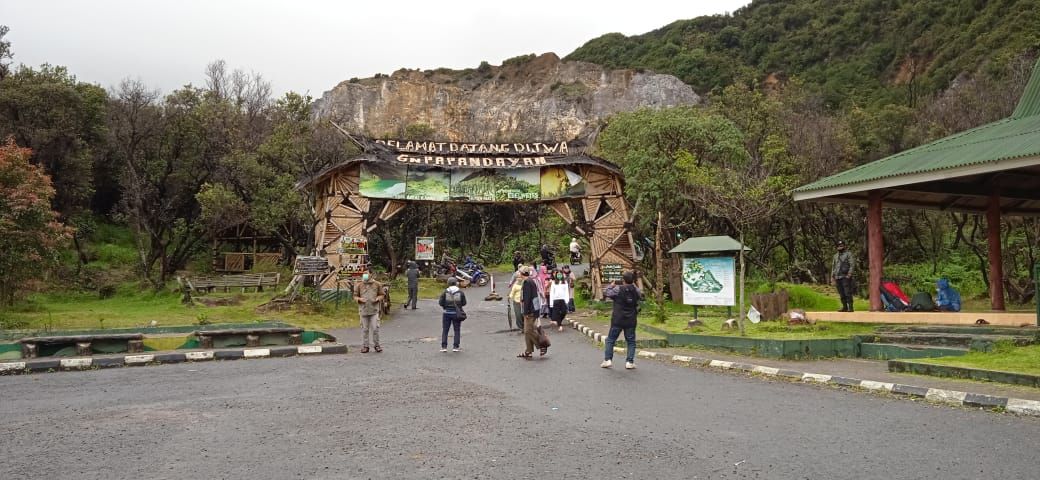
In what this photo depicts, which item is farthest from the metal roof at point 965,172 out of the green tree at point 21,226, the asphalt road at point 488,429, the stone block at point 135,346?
the green tree at point 21,226

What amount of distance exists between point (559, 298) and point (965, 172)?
9799 mm

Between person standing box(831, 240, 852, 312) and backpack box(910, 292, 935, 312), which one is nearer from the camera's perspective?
backpack box(910, 292, 935, 312)

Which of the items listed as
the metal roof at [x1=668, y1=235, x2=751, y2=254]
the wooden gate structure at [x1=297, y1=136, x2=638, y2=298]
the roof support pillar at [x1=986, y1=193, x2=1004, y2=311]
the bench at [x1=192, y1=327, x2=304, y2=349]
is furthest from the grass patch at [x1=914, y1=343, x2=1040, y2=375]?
the wooden gate structure at [x1=297, y1=136, x2=638, y2=298]

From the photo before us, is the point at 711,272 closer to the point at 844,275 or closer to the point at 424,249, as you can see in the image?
the point at 844,275

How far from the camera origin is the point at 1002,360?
31.4 ft

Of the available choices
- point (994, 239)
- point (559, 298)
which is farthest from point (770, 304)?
point (559, 298)

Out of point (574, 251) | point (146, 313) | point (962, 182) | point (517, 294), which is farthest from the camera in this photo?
point (574, 251)

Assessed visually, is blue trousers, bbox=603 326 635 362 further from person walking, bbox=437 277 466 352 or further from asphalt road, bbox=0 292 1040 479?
person walking, bbox=437 277 466 352

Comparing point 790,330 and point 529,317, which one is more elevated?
point 529,317

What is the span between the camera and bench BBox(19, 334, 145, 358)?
12.4 metres

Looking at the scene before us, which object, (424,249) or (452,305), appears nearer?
(452,305)

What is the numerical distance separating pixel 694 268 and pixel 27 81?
32835mm

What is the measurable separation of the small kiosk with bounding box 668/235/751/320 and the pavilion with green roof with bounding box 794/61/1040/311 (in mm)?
2921

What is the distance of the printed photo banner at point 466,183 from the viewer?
26.6m
